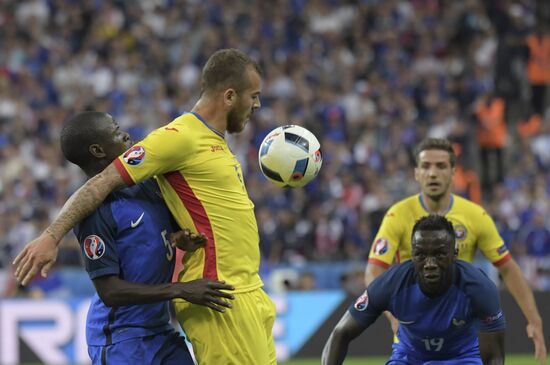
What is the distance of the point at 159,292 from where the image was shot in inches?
197

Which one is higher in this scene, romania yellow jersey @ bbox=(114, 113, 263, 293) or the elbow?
romania yellow jersey @ bbox=(114, 113, 263, 293)

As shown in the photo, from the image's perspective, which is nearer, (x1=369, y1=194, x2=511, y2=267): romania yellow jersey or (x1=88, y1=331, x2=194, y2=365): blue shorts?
(x1=88, y1=331, x2=194, y2=365): blue shorts

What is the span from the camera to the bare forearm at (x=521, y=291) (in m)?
7.23

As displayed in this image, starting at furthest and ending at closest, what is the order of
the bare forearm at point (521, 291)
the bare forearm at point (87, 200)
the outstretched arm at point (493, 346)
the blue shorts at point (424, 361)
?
the bare forearm at point (521, 291), the blue shorts at point (424, 361), the outstretched arm at point (493, 346), the bare forearm at point (87, 200)

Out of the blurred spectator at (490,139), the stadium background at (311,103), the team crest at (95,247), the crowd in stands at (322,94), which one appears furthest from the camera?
the blurred spectator at (490,139)

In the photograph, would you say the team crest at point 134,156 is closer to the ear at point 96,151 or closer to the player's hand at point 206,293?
the ear at point 96,151

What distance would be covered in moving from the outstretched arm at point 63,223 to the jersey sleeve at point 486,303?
88.8 inches

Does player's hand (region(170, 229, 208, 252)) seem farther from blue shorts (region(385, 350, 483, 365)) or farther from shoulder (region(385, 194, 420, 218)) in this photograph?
shoulder (region(385, 194, 420, 218))

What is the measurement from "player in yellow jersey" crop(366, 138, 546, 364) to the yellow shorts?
7.38ft

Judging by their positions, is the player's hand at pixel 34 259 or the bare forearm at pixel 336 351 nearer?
the player's hand at pixel 34 259

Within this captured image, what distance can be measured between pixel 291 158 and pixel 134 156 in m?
0.97

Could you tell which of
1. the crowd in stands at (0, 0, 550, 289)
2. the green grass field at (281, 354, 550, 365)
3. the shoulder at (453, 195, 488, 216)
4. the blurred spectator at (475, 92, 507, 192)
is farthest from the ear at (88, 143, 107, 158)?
the blurred spectator at (475, 92, 507, 192)

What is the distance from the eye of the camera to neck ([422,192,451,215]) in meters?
7.54

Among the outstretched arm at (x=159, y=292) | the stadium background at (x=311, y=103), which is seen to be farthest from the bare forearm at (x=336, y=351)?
the stadium background at (x=311, y=103)
